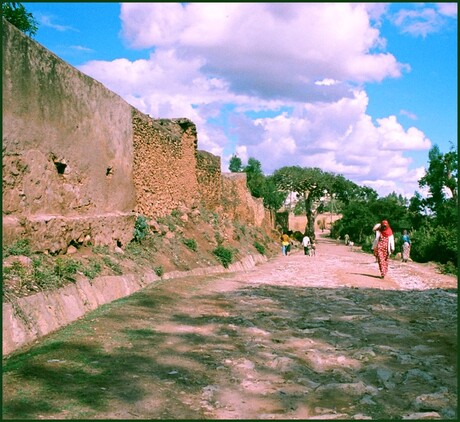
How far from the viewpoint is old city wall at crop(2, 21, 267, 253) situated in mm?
6816

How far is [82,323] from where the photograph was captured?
6250 millimetres

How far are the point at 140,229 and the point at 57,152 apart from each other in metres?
3.89

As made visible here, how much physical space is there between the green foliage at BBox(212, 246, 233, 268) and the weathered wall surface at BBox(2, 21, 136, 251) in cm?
438

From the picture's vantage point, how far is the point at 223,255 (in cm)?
1498

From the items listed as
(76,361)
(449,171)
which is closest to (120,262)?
(76,361)

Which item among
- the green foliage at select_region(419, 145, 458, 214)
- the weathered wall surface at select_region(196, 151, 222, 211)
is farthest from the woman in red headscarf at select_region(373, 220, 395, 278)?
the green foliage at select_region(419, 145, 458, 214)

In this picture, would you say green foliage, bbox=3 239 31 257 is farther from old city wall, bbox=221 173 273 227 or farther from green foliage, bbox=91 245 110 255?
old city wall, bbox=221 173 273 227

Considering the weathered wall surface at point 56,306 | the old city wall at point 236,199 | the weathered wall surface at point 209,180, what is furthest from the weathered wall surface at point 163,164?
the old city wall at point 236,199

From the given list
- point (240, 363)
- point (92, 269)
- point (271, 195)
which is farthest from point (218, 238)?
point (271, 195)

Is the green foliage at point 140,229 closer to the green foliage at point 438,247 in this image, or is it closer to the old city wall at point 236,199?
the old city wall at point 236,199

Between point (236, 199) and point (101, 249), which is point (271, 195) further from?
point (101, 249)

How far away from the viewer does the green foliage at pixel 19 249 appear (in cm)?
627

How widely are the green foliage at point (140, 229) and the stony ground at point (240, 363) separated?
285 centimetres

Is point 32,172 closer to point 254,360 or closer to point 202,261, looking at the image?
point 254,360
